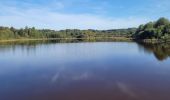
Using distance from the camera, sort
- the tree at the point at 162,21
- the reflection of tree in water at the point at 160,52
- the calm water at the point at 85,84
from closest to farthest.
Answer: the calm water at the point at 85,84 < the reflection of tree in water at the point at 160,52 < the tree at the point at 162,21

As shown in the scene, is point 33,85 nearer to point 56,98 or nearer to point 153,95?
point 56,98

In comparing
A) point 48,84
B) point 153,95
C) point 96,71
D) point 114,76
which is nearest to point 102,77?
point 114,76

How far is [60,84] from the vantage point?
14.8 meters

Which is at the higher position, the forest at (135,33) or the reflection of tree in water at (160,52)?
the forest at (135,33)

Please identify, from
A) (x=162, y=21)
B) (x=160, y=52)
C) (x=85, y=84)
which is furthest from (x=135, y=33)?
(x=85, y=84)

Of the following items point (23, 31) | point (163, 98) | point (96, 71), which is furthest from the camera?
point (23, 31)

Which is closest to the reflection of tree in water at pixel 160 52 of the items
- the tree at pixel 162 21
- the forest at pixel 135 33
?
the forest at pixel 135 33

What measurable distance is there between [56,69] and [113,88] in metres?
7.47

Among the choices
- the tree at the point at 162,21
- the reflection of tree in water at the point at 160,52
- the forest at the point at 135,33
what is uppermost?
the tree at the point at 162,21

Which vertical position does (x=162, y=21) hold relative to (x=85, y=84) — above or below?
above

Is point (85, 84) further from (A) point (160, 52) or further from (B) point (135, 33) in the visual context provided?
(B) point (135, 33)

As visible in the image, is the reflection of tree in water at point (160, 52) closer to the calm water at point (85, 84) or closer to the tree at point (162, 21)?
the calm water at point (85, 84)

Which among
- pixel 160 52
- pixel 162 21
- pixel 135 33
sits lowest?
pixel 160 52

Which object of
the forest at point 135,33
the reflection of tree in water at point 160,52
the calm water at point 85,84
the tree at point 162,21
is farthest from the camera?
the tree at point 162,21
